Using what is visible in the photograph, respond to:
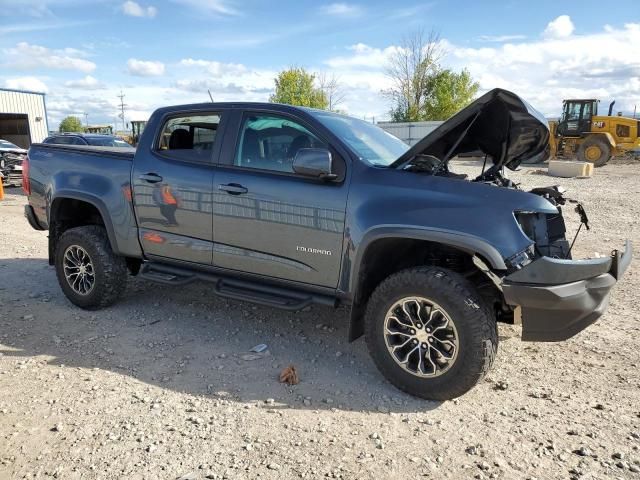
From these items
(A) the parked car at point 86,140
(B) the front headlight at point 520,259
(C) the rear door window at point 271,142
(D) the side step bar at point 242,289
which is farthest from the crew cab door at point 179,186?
(A) the parked car at point 86,140

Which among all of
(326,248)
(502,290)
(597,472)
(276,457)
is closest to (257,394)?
(276,457)

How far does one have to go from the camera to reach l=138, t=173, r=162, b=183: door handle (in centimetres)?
435

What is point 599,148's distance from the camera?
22719 millimetres

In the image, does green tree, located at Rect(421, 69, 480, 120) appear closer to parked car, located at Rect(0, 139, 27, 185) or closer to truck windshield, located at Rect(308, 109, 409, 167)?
parked car, located at Rect(0, 139, 27, 185)

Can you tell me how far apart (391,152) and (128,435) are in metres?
2.86

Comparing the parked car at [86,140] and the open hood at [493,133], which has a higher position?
the open hood at [493,133]

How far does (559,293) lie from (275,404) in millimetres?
1891

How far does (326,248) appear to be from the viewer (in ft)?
11.8

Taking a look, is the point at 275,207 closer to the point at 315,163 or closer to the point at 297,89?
the point at 315,163

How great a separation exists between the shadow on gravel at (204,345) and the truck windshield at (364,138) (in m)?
1.58

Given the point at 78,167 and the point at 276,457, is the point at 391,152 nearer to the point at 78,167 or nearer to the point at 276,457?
the point at 276,457

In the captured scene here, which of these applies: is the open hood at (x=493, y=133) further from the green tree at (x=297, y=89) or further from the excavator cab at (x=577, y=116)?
the green tree at (x=297, y=89)

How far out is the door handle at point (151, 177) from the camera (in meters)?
4.35

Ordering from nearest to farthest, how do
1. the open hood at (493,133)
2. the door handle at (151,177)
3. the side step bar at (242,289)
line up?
the open hood at (493,133)
the side step bar at (242,289)
the door handle at (151,177)
